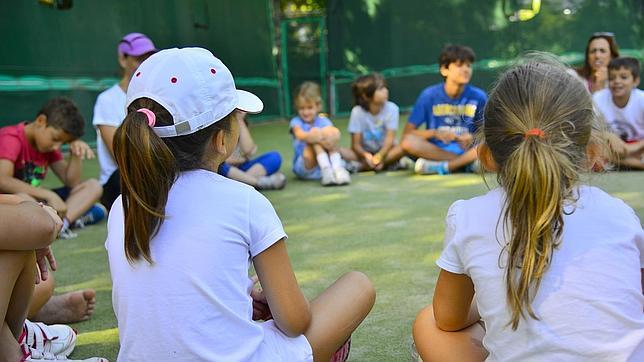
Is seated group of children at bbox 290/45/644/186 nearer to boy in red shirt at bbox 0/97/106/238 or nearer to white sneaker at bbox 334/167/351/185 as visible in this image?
white sneaker at bbox 334/167/351/185

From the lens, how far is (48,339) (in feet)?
6.29

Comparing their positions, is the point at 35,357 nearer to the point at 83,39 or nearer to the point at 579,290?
the point at 579,290

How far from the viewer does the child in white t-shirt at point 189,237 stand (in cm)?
130

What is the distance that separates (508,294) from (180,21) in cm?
815

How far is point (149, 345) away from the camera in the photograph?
1313 millimetres

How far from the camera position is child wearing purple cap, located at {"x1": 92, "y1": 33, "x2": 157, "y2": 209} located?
385 centimetres

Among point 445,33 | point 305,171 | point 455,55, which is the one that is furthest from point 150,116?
point 445,33

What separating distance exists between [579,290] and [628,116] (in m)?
3.85

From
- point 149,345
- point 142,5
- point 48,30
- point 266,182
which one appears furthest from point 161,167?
point 142,5

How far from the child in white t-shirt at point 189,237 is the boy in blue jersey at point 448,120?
145 inches

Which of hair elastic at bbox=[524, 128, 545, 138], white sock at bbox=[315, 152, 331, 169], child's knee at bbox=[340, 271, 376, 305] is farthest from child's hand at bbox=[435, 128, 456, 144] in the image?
hair elastic at bbox=[524, 128, 545, 138]

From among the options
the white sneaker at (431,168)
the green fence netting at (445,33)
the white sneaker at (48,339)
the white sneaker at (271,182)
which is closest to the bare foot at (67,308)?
the white sneaker at (48,339)

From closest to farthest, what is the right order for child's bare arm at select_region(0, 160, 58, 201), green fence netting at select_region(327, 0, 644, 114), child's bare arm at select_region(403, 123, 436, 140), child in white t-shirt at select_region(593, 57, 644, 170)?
child's bare arm at select_region(0, 160, 58, 201), child in white t-shirt at select_region(593, 57, 644, 170), child's bare arm at select_region(403, 123, 436, 140), green fence netting at select_region(327, 0, 644, 114)

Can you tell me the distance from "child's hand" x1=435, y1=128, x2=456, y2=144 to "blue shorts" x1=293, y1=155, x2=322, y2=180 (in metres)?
0.88
